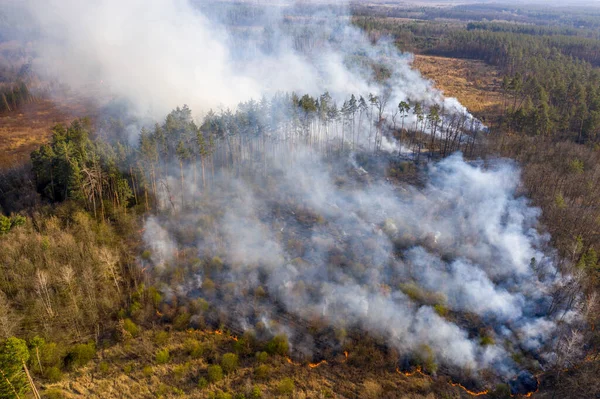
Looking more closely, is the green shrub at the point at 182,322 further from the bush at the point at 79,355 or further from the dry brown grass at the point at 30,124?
the dry brown grass at the point at 30,124

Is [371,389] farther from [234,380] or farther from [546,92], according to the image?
[546,92]

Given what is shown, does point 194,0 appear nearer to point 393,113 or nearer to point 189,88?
point 189,88

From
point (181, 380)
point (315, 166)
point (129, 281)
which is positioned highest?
point (315, 166)

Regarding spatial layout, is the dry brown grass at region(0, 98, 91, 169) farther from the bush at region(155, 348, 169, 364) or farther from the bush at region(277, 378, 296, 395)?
the bush at region(277, 378, 296, 395)

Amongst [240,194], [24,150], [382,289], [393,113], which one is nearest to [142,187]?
[240,194]

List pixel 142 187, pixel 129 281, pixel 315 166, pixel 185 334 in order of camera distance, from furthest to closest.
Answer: pixel 315 166, pixel 142 187, pixel 129 281, pixel 185 334
